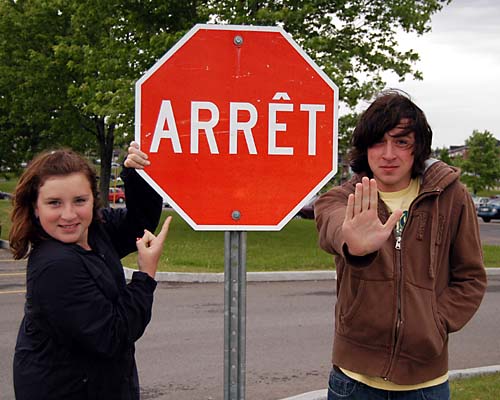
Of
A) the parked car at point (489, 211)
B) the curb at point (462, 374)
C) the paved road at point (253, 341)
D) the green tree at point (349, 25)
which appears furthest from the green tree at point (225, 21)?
the parked car at point (489, 211)

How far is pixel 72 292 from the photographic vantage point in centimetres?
209

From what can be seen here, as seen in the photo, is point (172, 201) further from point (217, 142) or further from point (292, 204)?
point (292, 204)

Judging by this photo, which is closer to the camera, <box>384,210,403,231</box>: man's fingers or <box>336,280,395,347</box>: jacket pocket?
<box>384,210,403,231</box>: man's fingers

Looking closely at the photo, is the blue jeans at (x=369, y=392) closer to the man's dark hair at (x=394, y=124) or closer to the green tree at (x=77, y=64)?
the man's dark hair at (x=394, y=124)

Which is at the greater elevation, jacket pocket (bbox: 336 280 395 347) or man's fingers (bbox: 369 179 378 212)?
man's fingers (bbox: 369 179 378 212)

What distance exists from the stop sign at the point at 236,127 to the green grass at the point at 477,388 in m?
3.09

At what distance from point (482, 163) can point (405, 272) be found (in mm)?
59143

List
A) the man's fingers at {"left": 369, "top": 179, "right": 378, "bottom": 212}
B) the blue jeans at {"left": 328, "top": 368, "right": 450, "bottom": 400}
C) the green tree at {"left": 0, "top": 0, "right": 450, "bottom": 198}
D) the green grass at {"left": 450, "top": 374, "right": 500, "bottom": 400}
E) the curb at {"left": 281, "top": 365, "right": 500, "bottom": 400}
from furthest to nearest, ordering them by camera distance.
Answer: the green tree at {"left": 0, "top": 0, "right": 450, "bottom": 198} → the curb at {"left": 281, "top": 365, "right": 500, "bottom": 400} → the green grass at {"left": 450, "top": 374, "right": 500, "bottom": 400} → the blue jeans at {"left": 328, "top": 368, "right": 450, "bottom": 400} → the man's fingers at {"left": 369, "top": 179, "right": 378, "bottom": 212}

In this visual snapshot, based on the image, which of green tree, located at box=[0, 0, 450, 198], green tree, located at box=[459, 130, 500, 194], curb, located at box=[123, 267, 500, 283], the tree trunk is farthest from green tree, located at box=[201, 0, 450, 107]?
green tree, located at box=[459, 130, 500, 194]

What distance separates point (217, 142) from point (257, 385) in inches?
149

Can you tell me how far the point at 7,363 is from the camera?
20.2 ft

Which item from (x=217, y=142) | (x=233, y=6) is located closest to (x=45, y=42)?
(x=233, y=6)

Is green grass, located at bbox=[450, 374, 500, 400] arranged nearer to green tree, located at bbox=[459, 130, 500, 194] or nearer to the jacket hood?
the jacket hood

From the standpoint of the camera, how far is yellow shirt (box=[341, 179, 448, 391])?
2.36m
